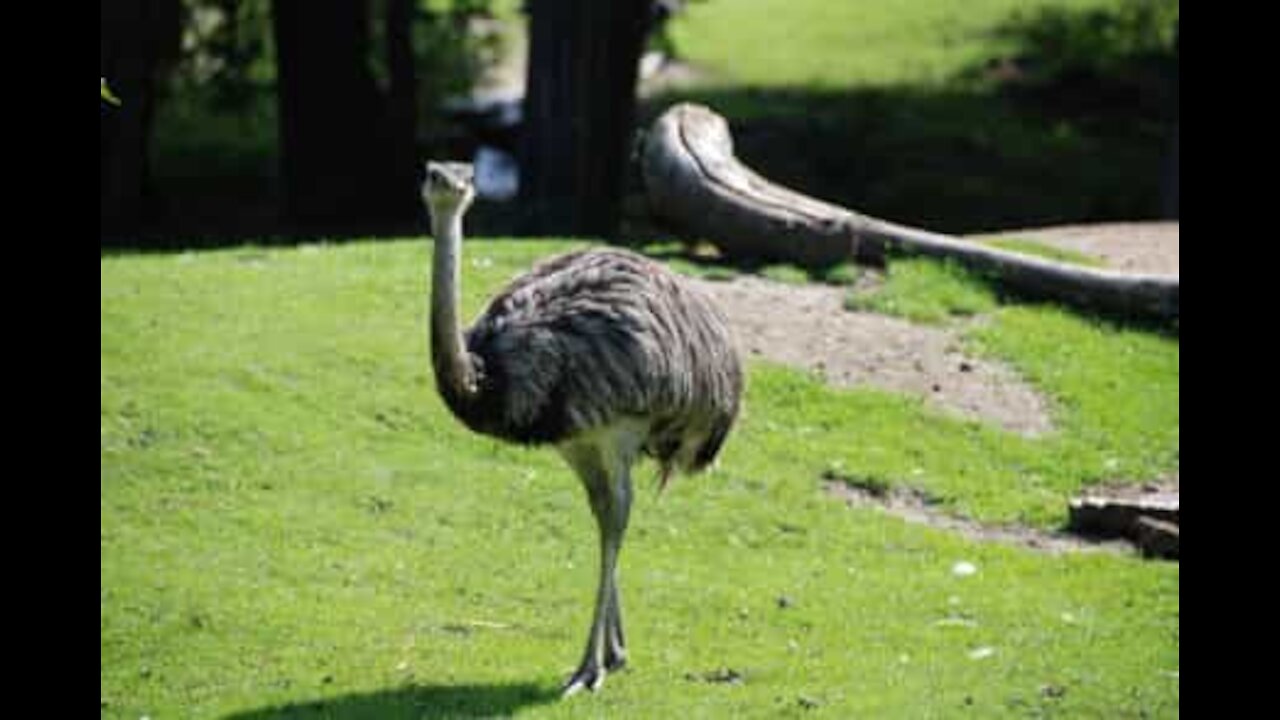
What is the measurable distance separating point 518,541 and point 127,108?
8488 millimetres

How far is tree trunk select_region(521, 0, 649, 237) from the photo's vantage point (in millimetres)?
18594

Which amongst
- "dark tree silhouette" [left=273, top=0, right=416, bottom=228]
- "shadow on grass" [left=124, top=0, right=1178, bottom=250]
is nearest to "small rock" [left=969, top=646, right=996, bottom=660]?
"shadow on grass" [left=124, top=0, right=1178, bottom=250]

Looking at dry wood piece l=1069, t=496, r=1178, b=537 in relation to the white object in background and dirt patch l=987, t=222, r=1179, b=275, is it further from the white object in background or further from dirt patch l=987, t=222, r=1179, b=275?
the white object in background

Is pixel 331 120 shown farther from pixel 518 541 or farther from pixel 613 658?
pixel 613 658

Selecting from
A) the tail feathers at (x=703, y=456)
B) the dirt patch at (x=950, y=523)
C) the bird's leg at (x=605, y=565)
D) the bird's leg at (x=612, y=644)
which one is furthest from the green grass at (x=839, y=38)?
the bird's leg at (x=612, y=644)

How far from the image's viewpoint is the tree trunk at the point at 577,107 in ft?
61.0

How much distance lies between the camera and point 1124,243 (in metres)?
17.4

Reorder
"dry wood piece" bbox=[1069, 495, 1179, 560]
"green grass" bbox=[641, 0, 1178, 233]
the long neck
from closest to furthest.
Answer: the long neck < "dry wood piece" bbox=[1069, 495, 1179, 560] < "green grass" bbox=[641, 0, 1178, 233]

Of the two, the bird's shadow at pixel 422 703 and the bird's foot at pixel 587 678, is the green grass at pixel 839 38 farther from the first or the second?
the bird's shadow at pixel 422 703

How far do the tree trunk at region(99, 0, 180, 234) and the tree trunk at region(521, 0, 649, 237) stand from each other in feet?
9.94

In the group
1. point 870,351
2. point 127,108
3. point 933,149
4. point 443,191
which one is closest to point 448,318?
point 443,191

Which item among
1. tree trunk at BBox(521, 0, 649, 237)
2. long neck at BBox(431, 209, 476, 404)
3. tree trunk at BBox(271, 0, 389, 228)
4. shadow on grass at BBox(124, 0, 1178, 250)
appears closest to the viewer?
long neck at BBox(431, 209, 476, 404)

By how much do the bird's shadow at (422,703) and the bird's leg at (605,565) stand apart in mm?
167
